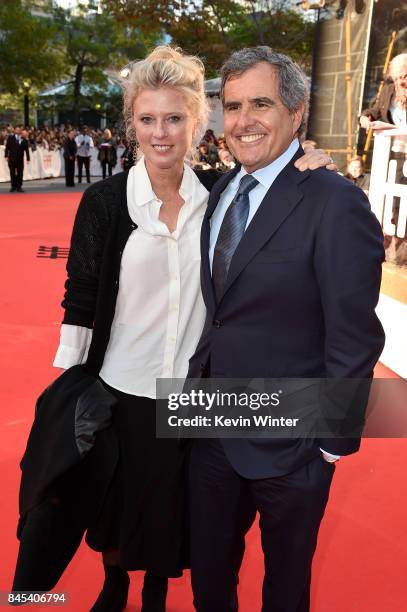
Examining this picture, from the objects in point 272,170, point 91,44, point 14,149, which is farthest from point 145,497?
point 91,44

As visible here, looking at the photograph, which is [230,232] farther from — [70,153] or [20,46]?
[20,46]

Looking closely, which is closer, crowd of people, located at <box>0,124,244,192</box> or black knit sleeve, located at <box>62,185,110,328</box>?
black knit sleeve, located at <box>62,185,110,328</box>

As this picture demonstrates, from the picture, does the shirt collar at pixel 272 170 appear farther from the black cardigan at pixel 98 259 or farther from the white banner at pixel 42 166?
the white banner at pixel 42 166

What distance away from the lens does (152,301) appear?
7.07 ft

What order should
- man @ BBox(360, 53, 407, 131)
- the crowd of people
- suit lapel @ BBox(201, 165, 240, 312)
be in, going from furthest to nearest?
the crowd of people → man @ BBox(360, 53, 407, 131) → suit lapel @ BBox(201, 165, 240, 312)

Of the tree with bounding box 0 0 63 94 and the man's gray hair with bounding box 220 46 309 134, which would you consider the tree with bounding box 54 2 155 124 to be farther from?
the man's gray hair with bounding box 220 46 309 134

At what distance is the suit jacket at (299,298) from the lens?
5.45 feet

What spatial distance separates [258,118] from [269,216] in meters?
0.30

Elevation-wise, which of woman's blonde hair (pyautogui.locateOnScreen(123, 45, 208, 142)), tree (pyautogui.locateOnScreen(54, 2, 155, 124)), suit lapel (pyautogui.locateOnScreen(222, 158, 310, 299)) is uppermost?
tree (pyautogui.locateOnScreen(54, 2, 155, 124))

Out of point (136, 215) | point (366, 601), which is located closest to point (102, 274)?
point (136, 215)

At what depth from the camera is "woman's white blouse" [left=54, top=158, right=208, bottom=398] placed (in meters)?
2.12

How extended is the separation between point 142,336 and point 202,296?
253 millimetres

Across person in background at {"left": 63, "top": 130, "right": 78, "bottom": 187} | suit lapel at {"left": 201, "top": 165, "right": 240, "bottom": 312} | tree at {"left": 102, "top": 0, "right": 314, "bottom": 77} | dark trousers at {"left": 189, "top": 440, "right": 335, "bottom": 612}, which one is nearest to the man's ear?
suit lapel at {"left": 201, "top": 165, "right": 240, "bottom": 312}

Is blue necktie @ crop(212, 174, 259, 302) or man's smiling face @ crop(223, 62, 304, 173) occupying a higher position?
man's smiling face @ crop(223, 62, 304, 173)
